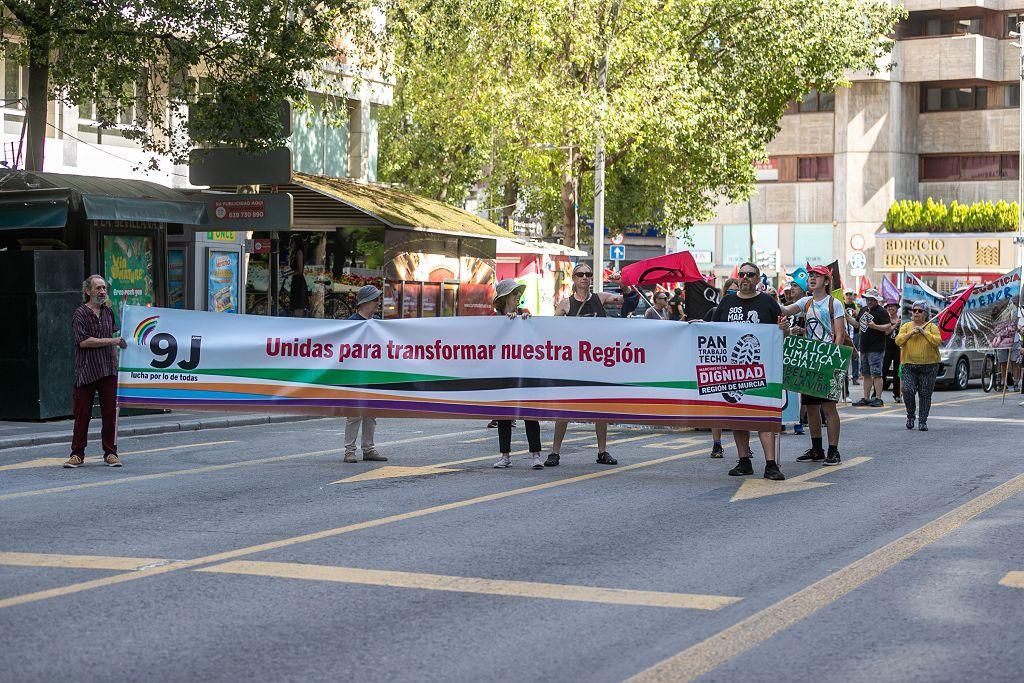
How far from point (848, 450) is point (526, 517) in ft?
21.8

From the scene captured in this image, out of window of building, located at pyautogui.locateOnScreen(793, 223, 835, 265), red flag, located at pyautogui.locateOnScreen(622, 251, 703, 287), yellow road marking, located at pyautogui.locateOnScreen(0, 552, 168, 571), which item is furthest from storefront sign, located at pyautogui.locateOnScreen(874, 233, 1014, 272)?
yellow road marking, located at pyautogui.locateOnScreen(0, 552, 168, 571)

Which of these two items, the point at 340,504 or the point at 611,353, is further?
the point at 611,353

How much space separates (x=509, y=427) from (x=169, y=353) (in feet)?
11.1

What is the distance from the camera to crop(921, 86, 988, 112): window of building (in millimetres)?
62500

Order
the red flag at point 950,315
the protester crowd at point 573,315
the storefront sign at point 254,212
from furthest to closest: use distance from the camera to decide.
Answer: the red flag at point 950,315 < the storefront sign at point 254,212 < the protester crowd at point 573,315

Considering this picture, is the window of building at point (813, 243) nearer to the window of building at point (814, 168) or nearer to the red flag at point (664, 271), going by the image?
the window of building at point (814, 168)

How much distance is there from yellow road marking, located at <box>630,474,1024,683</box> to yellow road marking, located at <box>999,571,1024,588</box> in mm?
644

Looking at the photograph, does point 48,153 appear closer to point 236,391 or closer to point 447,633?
point 236,391

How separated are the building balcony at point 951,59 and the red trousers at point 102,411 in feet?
173

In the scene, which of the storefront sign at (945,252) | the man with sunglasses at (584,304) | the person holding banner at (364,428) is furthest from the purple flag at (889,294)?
the storefront sign at (945,252)

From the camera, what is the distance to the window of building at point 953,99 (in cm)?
6250

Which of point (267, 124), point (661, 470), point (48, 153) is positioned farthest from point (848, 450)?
point (48, 153)

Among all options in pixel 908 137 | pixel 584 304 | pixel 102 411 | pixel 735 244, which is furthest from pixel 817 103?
pixel 102 411

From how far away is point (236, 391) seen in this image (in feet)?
47.3
